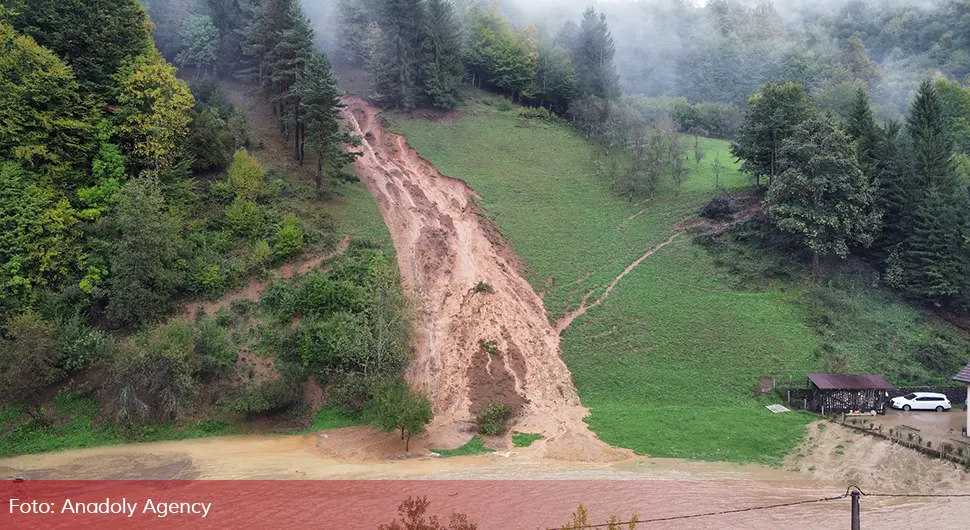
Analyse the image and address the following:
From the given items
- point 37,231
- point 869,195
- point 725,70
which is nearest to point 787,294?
point 869,195

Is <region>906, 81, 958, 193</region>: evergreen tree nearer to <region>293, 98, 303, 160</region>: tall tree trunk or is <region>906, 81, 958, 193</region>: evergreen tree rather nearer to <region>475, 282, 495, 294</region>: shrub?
<region>475, 282, 495, 294</region>: shrub

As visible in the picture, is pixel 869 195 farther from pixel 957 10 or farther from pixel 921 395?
pixel 957 10

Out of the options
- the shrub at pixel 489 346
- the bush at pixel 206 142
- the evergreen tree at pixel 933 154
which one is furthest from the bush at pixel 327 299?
the evergreen tree at pixel 933 154

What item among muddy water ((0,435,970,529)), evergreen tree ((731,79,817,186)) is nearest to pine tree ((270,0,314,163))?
muddy water ((0,435,970,529))

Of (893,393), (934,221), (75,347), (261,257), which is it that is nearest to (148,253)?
(75,347)

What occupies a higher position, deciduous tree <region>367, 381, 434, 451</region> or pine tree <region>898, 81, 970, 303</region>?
pine tree <region>898, 81, 970, 303</region>
